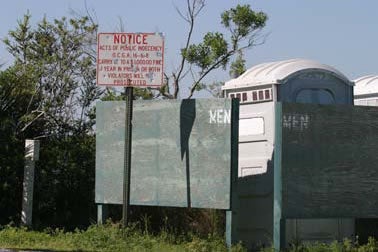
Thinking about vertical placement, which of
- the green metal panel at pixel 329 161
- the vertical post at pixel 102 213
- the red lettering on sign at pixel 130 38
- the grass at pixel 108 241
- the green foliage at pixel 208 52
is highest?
the green foliage at pixel 208 52

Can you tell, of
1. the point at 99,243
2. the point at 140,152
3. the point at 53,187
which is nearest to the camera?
the point at 99,243

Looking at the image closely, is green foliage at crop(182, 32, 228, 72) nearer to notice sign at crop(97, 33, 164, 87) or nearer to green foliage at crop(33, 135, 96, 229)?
green foliage at crop(33, 135, 96, 229)

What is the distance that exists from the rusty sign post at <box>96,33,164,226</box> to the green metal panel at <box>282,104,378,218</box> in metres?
2.50

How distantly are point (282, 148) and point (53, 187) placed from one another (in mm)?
5752

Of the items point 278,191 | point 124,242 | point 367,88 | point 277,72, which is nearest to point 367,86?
point 367,88

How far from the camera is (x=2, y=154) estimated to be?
1499 centimetres

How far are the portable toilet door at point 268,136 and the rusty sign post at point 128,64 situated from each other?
175cm

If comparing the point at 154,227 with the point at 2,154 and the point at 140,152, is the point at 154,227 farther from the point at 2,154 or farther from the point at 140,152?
the point at 2,154

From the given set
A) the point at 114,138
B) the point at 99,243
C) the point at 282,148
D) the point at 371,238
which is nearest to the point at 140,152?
the point at 114,138

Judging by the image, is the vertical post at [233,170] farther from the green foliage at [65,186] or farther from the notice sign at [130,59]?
the green foliage at [65,186]

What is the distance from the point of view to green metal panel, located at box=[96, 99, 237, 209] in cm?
1211

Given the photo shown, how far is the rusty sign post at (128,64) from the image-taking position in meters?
12.7

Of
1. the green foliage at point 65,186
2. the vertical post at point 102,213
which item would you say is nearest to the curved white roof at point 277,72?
the vertical post at point 102,213

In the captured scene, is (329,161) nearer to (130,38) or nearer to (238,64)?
(130,38)
